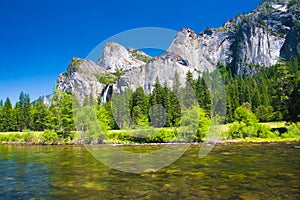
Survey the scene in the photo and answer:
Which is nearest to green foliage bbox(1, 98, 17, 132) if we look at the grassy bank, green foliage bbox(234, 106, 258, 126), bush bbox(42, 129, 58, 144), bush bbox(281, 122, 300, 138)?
the grassy bank

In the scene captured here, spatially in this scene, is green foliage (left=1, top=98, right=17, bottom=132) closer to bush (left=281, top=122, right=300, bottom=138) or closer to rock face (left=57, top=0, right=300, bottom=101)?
rock face (left=57, top=0, right=300, bottom=101)

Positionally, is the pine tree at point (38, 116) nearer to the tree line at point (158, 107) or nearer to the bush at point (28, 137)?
the tree line at point (158, 107)

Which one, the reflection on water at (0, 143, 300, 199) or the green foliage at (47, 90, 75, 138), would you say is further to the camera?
the green foliage at (47, 90, 75, 138)

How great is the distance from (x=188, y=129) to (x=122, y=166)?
79.9 ft

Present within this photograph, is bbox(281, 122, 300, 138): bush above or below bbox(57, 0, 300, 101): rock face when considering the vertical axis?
below

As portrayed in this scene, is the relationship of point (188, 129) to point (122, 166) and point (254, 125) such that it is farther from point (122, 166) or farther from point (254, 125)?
point (122, 166)

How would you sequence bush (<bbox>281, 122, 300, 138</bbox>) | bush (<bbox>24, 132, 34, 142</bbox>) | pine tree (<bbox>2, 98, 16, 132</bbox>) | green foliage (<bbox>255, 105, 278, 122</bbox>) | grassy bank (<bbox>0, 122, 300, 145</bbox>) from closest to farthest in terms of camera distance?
bush (<bbox>281, 122, 300, 138</bbox>)
grassy bank (<bbox>0, 122, 300, 145</bbox>)
bush (<bbox>24, 132, 34, 142</bbox>)
green foliage (<bbox>255, 105, 278, 122</bbox>)
pine tree (<bbox>2, 98, 16, 132</bbox>)

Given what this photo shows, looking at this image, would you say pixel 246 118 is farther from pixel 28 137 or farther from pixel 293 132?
pixel 28 137

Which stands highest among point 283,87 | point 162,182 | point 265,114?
point 283,87

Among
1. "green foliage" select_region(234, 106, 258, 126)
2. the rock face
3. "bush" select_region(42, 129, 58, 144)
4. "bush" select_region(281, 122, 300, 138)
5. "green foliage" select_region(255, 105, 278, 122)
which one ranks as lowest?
"bush" select_region(281, 122, 300, 138)

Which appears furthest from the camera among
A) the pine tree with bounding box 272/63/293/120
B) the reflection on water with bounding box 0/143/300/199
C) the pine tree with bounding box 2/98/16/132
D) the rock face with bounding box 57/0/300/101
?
the rock face with bounding box 57/0/300/101

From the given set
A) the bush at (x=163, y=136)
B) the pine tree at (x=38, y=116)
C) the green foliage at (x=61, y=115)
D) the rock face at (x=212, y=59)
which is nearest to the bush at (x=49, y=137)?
the green foliage at (x=61, y=115)

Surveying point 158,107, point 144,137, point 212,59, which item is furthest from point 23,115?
point 212,59

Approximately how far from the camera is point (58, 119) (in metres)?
48.2
